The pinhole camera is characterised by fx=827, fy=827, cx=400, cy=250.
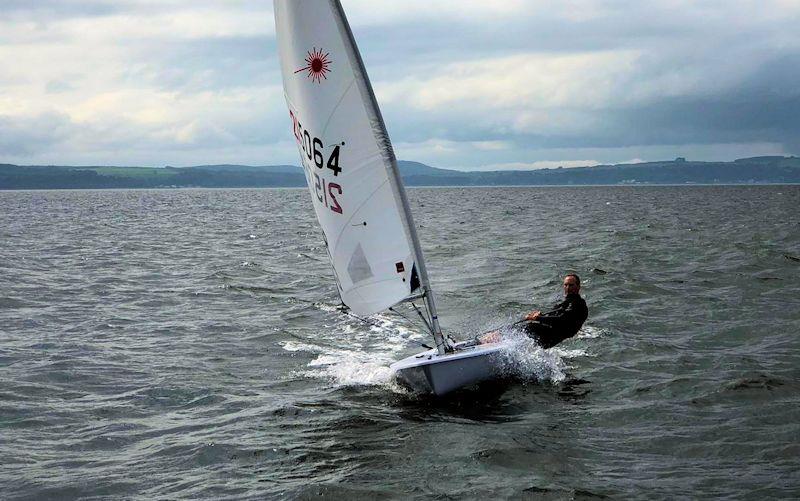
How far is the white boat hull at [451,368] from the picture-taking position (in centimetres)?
1184

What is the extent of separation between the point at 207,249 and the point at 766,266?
76.1 ft

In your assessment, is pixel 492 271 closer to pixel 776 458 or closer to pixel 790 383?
pixel 790 383

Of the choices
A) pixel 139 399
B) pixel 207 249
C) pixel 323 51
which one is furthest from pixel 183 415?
pixel 207 249

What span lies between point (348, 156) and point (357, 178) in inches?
13.5

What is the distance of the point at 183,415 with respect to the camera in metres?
11.8

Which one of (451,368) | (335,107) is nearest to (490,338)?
(451,368)

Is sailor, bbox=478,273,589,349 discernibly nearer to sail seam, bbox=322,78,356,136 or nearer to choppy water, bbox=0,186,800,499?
choppy water, bbox=0,186,800,499

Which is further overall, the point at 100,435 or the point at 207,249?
the point at 207,249

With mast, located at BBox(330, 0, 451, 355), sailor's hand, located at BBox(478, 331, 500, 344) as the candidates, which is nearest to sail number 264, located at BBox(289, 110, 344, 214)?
mast, located at BBox(330, 0, 451, 355)

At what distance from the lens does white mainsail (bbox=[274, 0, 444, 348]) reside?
1161 centimetres

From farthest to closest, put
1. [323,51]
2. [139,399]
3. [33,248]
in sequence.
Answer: [33,248], [139,399], [323,51]

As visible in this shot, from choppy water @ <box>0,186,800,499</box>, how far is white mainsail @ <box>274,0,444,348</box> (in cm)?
191

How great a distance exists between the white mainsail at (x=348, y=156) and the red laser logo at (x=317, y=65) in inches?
0.6

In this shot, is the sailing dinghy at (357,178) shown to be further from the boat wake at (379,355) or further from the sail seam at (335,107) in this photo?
the boat wake at (379,355)
